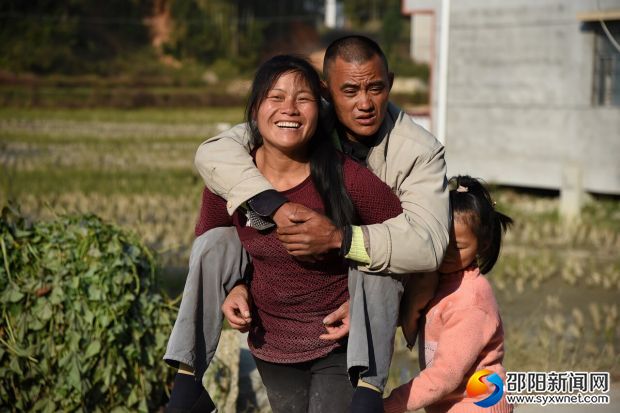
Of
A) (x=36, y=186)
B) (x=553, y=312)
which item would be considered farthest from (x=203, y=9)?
(x=553, y=312)

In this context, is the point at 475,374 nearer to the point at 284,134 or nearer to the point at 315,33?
the point at 284,134

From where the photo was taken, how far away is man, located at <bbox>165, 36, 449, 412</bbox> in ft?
10.1

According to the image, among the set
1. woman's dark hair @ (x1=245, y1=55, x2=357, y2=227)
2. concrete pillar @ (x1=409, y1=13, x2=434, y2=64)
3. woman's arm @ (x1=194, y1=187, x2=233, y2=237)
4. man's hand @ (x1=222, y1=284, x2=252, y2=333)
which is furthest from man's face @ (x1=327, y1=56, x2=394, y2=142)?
concrete pillar @ (x1=409, y1=13, x2=434, y2=64)

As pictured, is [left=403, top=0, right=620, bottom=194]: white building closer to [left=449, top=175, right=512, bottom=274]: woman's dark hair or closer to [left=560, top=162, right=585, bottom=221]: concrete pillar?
[left=560, top=162, right=585, bottom=221]: concrete pillar

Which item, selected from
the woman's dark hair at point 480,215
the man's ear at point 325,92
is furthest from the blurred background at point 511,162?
the woman's dark hair at point 480,215

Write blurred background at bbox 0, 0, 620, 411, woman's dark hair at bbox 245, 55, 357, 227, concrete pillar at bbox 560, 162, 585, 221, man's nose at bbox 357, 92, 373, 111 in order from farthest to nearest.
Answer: concrete pillar at bbox 560, 162, 585, 221 → blurred background at bbox 0, 0, 620, 411 → man's nose at bbox 357, 92, 373, 111 → woman's dark hair at bbox 245, 55, 357, 227

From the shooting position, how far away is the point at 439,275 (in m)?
3.46

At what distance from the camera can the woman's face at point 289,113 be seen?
3.23m

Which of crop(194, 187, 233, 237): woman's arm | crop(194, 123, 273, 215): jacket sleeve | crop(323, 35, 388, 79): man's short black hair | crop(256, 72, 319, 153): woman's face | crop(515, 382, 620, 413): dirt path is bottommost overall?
crop(515, 382, 620, 413): dirt path

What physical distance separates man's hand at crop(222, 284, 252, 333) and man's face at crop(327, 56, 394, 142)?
27.0 inches

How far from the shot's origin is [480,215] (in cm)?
339

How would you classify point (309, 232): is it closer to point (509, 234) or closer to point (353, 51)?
point (353, 51)

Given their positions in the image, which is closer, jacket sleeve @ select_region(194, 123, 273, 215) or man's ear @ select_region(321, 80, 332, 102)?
jacket sleeve @ select_region(194, 123, 273, 215)

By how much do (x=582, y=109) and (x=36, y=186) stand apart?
28.6 feet
